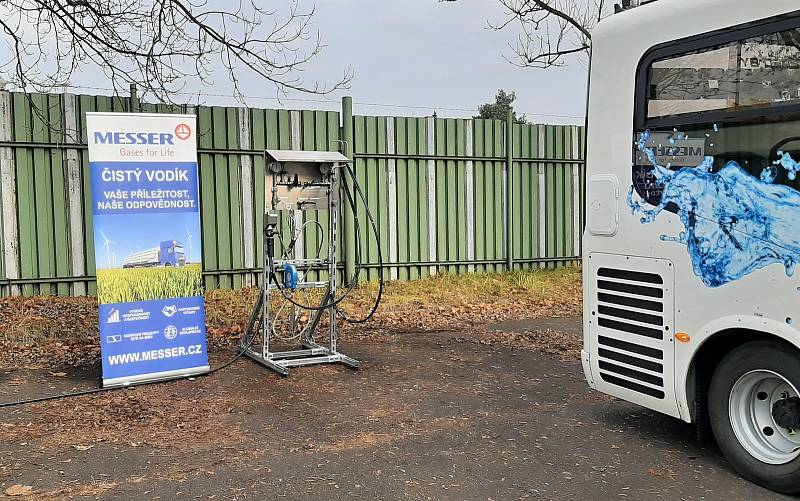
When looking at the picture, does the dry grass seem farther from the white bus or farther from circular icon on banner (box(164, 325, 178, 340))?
the white bus

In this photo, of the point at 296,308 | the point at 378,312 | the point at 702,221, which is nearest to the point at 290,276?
the point at 296,308

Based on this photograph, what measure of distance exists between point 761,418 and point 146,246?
5.32 meters

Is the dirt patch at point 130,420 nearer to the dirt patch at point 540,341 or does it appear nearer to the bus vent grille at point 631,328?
the bus vent grille at point 631,328

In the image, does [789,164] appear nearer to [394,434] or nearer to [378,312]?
[394,434]

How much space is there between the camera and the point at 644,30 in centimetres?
510

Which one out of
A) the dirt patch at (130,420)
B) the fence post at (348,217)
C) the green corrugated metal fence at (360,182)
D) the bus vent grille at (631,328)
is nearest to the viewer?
the bus vent grille at (631,328)

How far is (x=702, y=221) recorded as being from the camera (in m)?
4.66

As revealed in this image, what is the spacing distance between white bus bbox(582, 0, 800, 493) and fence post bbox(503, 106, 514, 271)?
318 inches

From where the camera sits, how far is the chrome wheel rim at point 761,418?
443 centimetres

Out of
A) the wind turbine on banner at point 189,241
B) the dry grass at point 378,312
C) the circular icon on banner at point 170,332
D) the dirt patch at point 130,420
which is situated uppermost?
the wind turbine on banner at point 189,241

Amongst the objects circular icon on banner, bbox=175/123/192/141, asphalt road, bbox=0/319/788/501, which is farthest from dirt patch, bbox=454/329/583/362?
circular icon on banner, bbox=175/123/192/141

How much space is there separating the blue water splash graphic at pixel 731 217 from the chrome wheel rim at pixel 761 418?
67 cm

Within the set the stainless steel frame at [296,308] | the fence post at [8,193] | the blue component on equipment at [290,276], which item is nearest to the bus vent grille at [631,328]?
the stainless steel frame at [296,308]

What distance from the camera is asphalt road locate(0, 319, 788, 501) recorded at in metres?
4.57
